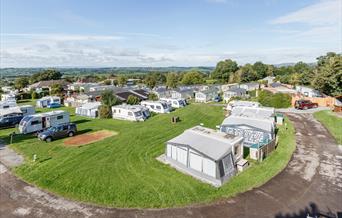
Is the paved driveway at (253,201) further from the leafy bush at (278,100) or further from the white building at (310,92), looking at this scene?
the white building at (310,92)

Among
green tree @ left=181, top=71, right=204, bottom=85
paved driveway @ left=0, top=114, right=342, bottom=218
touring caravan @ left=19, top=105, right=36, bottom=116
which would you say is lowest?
paved driveway @ left=0, top=114, right=342, bottom=218

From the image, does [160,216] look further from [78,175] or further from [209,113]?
[209,113]

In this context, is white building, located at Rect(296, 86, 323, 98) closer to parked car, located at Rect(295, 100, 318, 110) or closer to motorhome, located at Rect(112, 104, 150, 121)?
parked car, located at Rect(295, 100, 318, 110)

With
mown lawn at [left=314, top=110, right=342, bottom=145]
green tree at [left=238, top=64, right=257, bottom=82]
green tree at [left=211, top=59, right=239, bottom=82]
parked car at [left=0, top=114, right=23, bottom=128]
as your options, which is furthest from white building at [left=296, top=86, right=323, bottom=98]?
parked car at [left=0, top=114, right=23, bottom=128]

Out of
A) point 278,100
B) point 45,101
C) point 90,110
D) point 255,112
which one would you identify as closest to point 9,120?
point 90,110

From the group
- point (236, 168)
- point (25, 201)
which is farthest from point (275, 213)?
point (25, 201)

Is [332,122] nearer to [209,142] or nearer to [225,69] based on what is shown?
[209,142]
